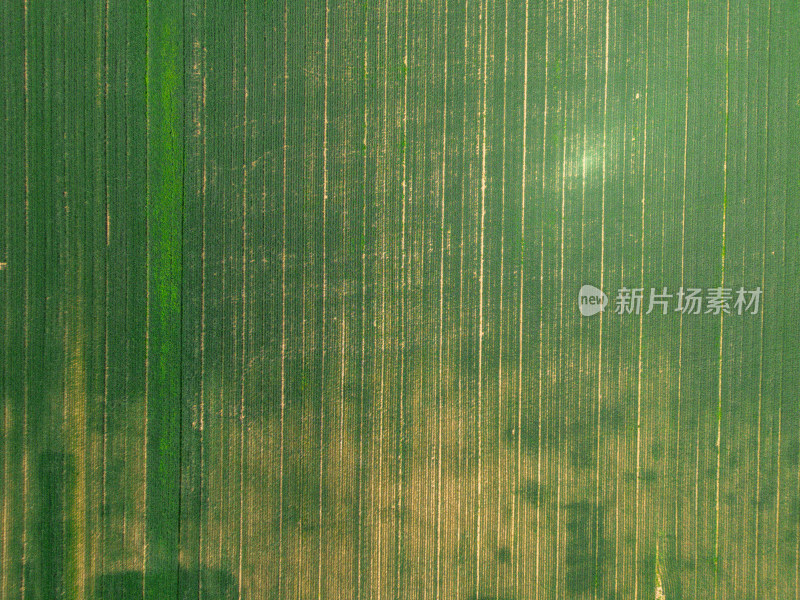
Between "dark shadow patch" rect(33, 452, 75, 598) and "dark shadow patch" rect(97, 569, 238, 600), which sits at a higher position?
"dark shadow patch" rect(33, 452, 75, 598)

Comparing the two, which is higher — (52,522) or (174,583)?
(52,522)

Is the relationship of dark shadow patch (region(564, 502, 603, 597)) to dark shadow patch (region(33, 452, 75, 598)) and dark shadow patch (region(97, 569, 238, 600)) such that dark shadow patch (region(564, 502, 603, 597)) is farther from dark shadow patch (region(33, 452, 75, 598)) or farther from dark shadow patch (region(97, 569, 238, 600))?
dark shadow patch (region(33, 452, 75, 598))

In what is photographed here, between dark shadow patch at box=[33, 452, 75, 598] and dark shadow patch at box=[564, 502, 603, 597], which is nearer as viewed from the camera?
dark shadow patch at box=[33, 452, 75, 598]

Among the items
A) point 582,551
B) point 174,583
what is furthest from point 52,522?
point 582,551

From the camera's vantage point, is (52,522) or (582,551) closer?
(52,522)

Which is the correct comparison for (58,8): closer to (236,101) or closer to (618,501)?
(236,101)

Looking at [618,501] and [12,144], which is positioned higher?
[12,144]

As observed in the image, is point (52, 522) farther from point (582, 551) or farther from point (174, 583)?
point (582, 551)

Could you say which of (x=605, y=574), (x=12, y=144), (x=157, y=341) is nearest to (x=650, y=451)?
(x=605, y=574)

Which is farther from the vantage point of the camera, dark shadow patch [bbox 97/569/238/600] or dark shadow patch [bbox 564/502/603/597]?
dark shadow patch [bbox 564/502/603/597]

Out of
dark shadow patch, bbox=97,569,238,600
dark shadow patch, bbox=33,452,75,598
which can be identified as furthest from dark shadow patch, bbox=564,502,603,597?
dark shadow patch, bbox=33,452,75,598

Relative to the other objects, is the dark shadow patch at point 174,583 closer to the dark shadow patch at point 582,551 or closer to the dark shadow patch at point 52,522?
the dark shadow patch at point 52,522
